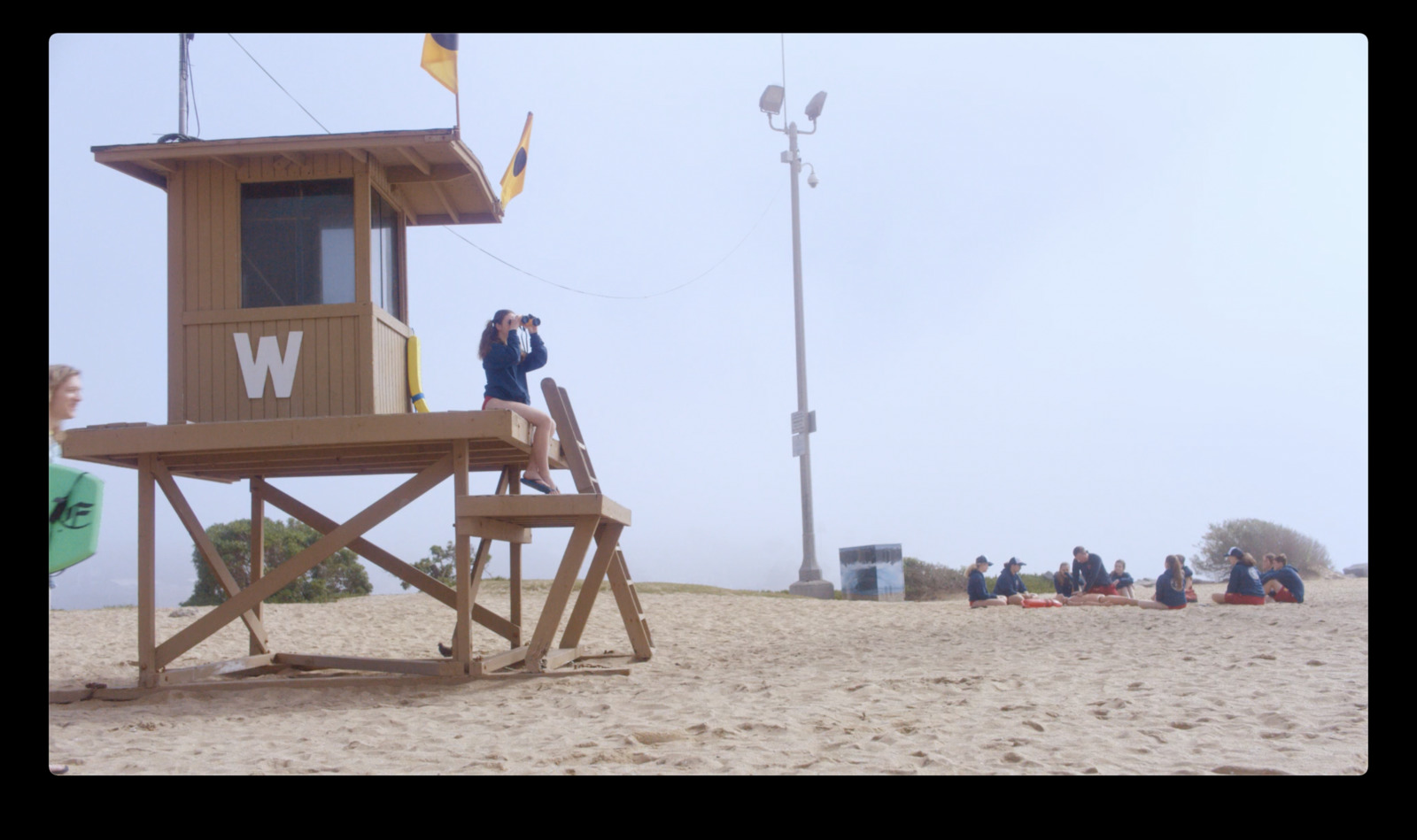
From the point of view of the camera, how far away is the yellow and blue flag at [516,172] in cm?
1006

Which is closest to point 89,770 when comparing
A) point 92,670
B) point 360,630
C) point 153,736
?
point 153,736

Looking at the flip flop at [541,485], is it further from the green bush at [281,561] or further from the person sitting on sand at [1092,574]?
the green bush at [281,561]

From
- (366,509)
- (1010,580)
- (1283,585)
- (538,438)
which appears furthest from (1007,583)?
(366,509)

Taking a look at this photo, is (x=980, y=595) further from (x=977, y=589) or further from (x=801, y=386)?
(x=801, y=386)

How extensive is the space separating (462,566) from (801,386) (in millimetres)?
13239

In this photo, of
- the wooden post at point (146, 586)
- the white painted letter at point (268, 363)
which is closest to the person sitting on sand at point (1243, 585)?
the white painted letter at point (268, 363)

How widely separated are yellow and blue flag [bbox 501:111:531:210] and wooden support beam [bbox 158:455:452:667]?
334 cm

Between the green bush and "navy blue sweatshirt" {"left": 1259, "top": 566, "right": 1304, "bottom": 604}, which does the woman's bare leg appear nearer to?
"navy blue sweatshirt" {"left": 1259, "top": 566, "right": 1304, "bottom": 604}

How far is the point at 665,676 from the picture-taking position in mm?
7984

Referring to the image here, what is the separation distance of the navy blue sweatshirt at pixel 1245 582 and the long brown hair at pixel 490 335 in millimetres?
10370

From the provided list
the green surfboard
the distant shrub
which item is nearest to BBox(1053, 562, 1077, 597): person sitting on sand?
the distant shrub

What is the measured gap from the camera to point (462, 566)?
24.5ft
